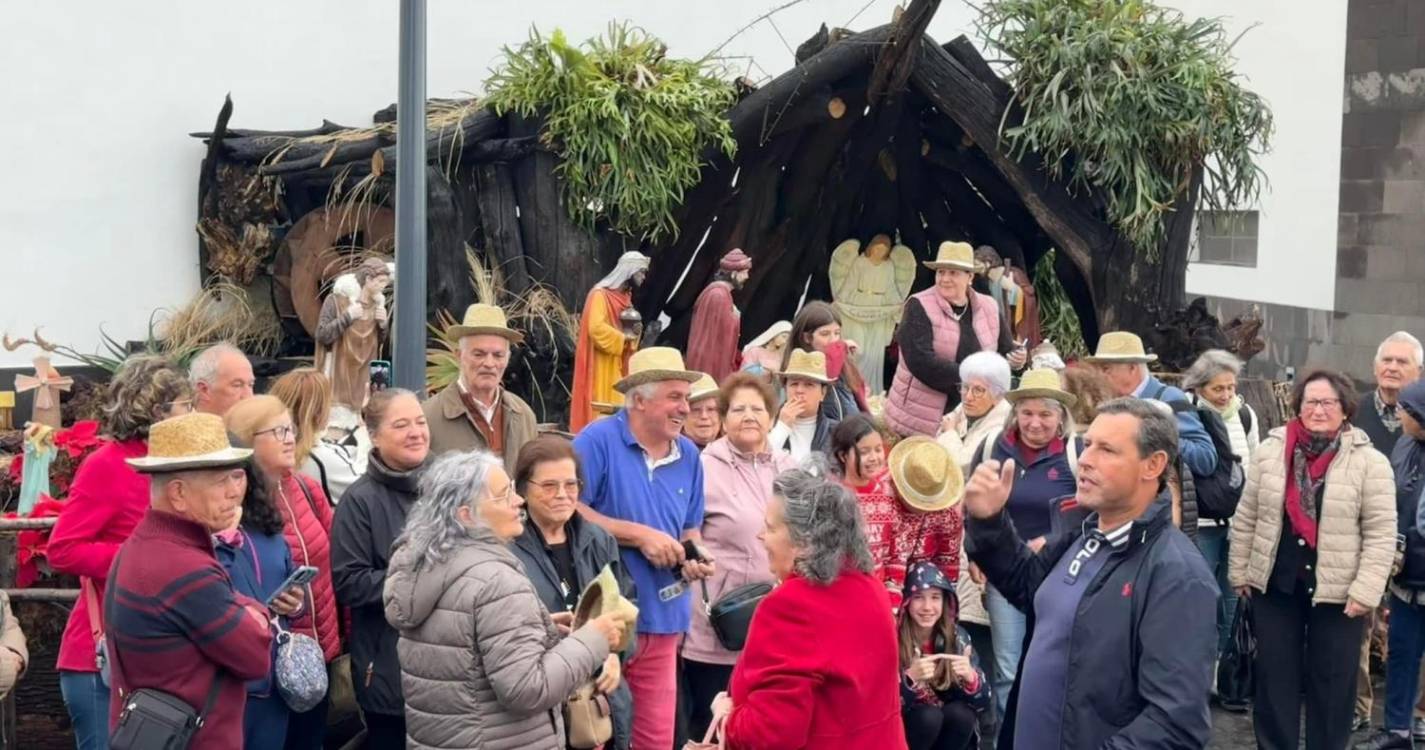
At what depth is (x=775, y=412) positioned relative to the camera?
326 inches

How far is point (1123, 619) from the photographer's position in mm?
4961

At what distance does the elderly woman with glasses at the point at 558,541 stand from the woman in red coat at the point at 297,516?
796 mm

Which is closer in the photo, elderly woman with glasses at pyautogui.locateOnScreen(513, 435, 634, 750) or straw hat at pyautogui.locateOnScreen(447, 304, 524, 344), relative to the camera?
elderly woman with glasses at pyautogui.locateOnScreen(513, 435, 634, 750)

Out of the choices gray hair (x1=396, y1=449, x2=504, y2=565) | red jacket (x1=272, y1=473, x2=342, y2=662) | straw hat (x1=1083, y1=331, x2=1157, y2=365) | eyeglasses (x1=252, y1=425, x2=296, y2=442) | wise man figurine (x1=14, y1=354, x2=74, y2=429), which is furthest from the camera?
wise man figurine (x1=14, y1=354, x2=74, y2=429)

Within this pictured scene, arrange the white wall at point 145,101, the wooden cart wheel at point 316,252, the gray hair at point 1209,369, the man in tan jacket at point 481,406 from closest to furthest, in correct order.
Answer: the man in tan jacket at point 481,406 → the gray hair at point 1209,369 → the white wall at point 145,101 → the wooden cart wheel at point 316,252

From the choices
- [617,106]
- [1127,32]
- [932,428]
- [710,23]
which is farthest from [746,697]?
[710,23]

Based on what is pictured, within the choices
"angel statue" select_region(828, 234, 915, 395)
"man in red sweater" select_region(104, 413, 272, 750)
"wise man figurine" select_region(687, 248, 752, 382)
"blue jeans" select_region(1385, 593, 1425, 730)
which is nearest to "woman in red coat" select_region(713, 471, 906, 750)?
"man in red sweater" select_region(104, 413, 272, 750)

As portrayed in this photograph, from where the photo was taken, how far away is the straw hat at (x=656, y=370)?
7.30 meters

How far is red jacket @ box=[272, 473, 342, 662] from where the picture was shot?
6652mm

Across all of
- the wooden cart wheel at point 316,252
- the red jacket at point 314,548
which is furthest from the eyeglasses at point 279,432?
the wooden cart wheel at point 316,252

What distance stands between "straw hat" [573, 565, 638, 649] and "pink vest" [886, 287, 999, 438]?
4.97 metres

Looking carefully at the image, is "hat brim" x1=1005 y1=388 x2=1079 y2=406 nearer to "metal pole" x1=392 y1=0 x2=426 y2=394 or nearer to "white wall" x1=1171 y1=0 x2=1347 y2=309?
"metal pole" x1=392 y1=0 x2=426 y2=394

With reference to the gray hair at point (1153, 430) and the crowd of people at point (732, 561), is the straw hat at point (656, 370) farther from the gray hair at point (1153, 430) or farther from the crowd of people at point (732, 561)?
the gray hair at point (1153, 430)

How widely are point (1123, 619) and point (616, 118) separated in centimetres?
887
